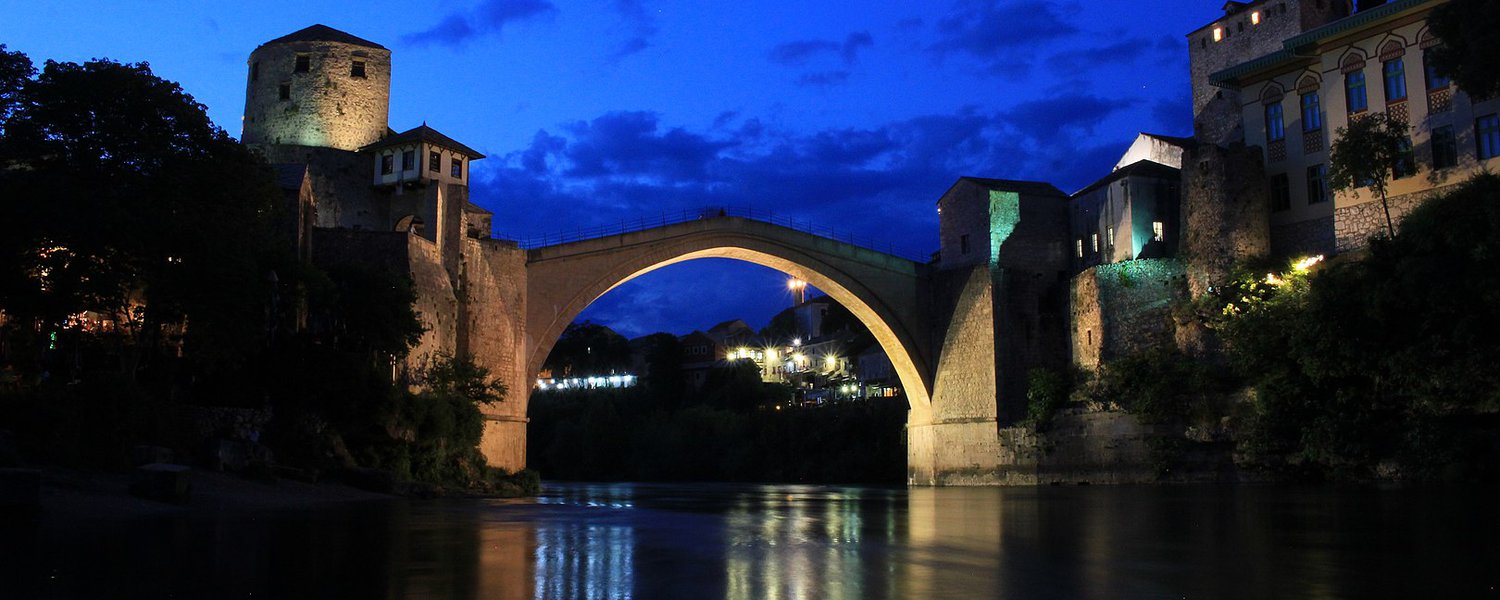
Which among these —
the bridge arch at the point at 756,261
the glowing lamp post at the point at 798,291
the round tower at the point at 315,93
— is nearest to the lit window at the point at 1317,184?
the bridge arch at the point at 756,261

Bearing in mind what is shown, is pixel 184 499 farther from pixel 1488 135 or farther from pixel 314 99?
pixel 1488 135

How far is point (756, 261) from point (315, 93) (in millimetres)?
15228

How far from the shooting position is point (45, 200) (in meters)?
17.1

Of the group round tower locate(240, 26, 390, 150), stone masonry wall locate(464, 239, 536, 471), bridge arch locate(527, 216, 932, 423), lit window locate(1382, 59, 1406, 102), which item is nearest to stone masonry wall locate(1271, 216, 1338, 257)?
lit window locate(1382, 59, 1406, 102)

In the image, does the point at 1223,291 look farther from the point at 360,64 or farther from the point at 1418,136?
the point at 360,64

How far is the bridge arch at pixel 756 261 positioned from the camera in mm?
33656

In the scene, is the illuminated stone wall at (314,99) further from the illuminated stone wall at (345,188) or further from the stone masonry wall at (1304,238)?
the stone masonry wall at (1304,238)

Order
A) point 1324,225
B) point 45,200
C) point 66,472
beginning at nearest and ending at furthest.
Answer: point 66,472 → point 45,200 → point 1324,225

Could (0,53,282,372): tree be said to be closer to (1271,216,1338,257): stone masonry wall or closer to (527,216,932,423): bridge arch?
(527,216,932,423): bridge arch

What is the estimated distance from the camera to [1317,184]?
31.6 metres

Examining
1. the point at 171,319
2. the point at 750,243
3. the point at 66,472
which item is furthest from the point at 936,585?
the point at 750,243

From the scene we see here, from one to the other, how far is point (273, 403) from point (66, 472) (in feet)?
24.1

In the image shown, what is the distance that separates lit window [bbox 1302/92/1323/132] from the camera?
31469mm

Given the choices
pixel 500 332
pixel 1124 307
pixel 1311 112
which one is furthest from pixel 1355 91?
pixel 500 332
